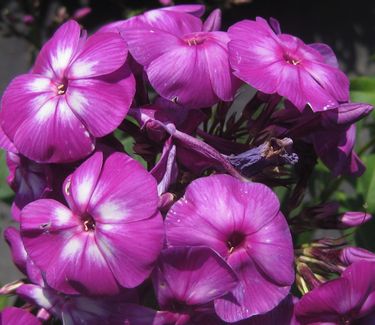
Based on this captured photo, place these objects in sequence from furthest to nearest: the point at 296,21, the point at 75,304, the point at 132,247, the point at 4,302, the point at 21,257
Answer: the point at 296,21 → the point at 4,302 → the point at 21,257 → the point at 75,304 → the point at 132,247

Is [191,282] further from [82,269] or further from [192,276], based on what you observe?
[82,269]

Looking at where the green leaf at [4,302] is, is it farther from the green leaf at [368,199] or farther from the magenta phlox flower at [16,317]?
the green leaf at [368,199]

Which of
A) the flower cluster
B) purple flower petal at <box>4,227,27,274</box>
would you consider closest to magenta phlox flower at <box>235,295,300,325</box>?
the flower cluster

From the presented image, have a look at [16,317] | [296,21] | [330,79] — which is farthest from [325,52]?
[296,21]

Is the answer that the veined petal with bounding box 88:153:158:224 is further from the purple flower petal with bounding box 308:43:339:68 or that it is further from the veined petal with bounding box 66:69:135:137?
the purple flower petal with bounding box 308:43:339:68

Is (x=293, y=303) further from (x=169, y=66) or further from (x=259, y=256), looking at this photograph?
(x=169, y=66)
